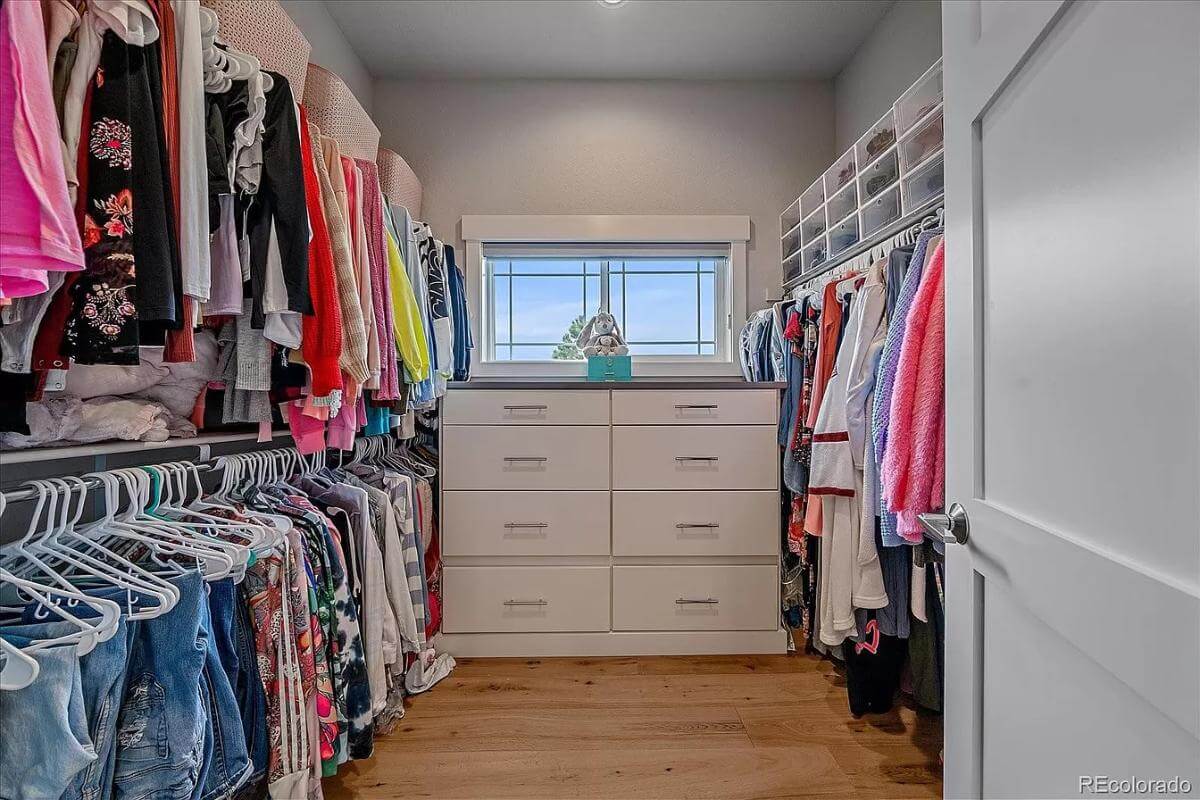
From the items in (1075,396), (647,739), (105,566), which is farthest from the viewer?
(647,739)

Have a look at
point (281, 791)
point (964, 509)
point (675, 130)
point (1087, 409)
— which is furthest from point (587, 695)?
point (675, 130)

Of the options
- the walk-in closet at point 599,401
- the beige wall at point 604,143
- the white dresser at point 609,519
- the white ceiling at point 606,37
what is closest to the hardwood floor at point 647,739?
the walk-in closet at point 599,401

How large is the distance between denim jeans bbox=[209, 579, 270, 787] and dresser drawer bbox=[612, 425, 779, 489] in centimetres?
136

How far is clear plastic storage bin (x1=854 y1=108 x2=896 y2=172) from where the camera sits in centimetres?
199

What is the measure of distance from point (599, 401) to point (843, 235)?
3.74 feet

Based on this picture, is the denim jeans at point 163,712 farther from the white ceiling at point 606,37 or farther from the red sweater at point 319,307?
the white ceiling at point 606,37

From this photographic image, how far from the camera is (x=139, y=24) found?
2.88 feet

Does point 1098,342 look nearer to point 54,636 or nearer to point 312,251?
point 54,636

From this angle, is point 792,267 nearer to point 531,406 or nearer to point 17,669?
point 531,406

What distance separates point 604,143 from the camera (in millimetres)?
3066

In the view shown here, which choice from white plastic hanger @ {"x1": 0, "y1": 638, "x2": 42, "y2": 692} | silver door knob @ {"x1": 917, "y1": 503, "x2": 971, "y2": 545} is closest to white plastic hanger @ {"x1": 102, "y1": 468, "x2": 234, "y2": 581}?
white plastic hanger @ {"x1": 0, "y1": 638, "x2": 42, "y2": 692}

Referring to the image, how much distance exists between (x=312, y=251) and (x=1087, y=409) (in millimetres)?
1352

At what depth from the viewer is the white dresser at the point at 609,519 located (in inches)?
90.2

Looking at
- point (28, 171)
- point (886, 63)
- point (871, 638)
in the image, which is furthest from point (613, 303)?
point (28, 171)
